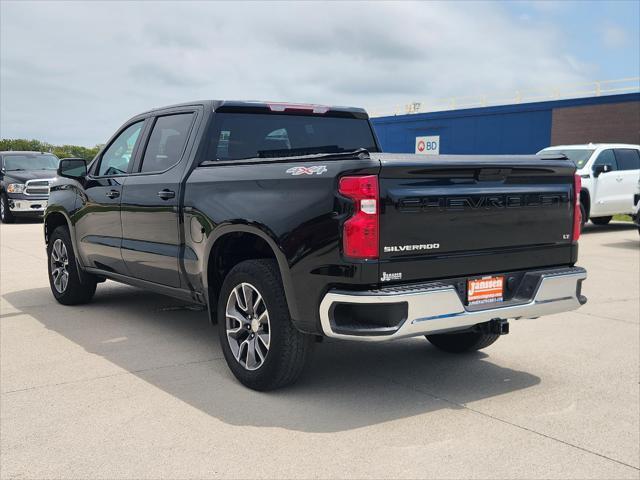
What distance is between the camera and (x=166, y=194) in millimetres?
5570

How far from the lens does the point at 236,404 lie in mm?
4469

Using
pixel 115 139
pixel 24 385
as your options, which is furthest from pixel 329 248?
pixel 115 139

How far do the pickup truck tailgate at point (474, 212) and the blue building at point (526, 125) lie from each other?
2893cm

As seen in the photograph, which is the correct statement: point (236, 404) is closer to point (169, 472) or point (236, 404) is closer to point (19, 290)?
point (169, 472)

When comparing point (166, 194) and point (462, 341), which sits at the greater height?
point (166, 194)

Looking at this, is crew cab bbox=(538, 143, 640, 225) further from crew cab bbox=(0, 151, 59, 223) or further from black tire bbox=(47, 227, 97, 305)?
crew cab bbox=(0, 151, 59, 223)

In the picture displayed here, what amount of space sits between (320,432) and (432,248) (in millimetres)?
1243

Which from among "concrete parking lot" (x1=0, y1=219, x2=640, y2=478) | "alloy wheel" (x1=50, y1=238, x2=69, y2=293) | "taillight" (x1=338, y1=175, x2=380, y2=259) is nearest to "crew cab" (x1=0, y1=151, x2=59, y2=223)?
"alloy wheel" (x1=50, y1=238, x2=69, y2=293)

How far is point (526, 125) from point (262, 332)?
1307 inches

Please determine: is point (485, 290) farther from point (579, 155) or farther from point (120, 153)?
→ point (579, 155)

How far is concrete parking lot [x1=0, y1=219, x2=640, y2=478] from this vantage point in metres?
3.61

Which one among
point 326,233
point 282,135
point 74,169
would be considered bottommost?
point 326,233

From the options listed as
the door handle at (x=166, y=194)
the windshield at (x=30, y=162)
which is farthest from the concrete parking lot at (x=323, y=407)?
the windshield at (x=30, y=162)

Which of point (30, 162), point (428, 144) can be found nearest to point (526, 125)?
point (428, 144)
